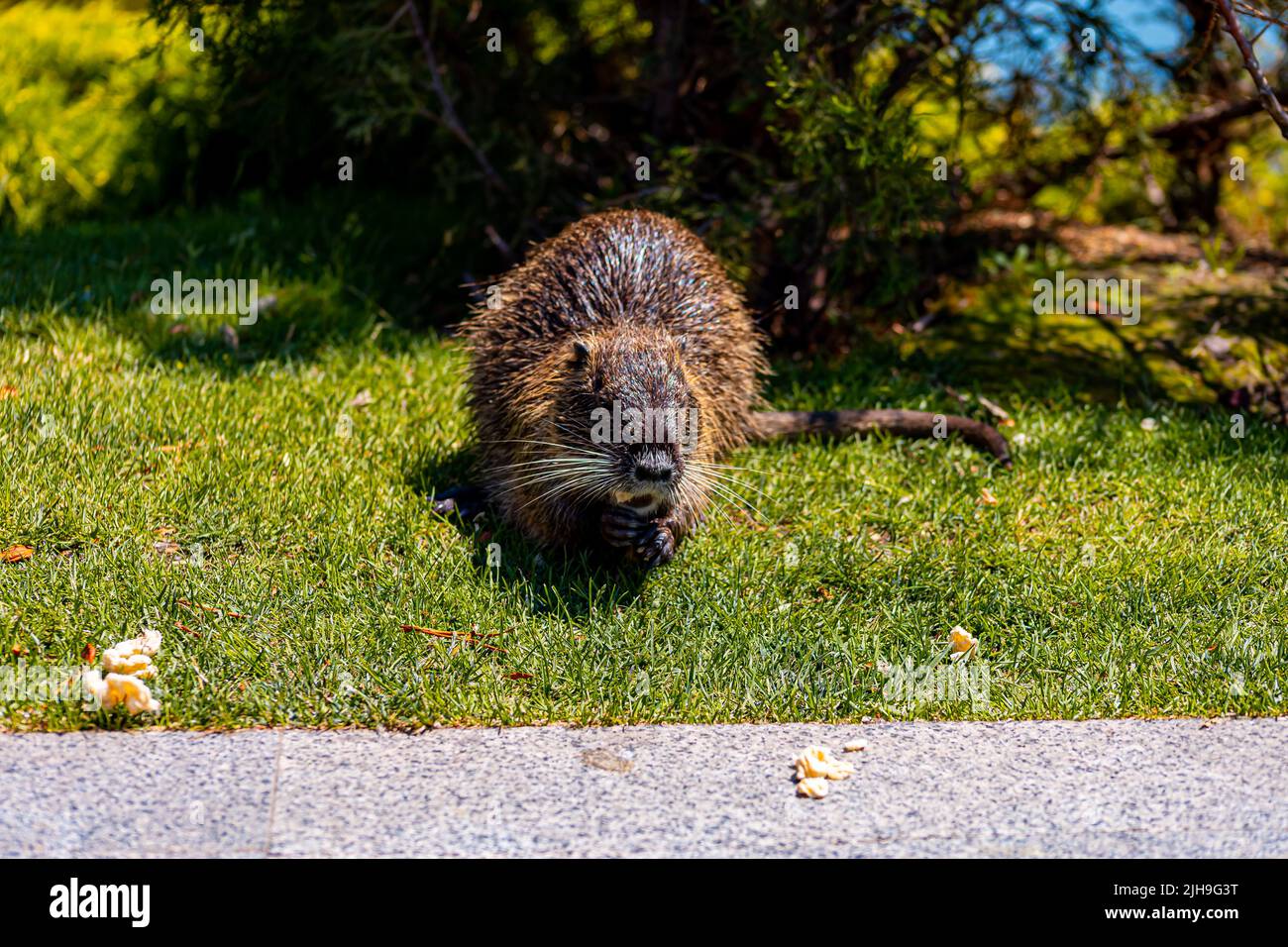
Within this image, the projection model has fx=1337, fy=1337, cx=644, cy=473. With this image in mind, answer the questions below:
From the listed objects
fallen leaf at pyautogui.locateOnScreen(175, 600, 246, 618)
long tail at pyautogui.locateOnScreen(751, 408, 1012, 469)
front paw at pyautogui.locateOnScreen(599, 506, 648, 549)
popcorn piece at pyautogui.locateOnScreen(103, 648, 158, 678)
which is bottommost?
popcorn piece at pyautogui.locateOnScreen(103, 648, 158, 678)

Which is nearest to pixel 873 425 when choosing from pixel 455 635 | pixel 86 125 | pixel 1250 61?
pixel 1250 61

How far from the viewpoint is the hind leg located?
5.18 metres

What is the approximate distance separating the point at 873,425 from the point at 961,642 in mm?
1728

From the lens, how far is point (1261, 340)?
6926mm

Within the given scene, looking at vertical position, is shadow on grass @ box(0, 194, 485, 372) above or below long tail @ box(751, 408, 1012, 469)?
above

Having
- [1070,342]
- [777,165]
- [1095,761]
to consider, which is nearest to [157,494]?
[1095,761]

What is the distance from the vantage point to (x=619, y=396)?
4523 mm

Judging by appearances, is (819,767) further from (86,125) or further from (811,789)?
(86,125)

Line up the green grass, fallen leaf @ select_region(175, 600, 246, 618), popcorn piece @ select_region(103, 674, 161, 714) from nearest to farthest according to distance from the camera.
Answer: popcorn piece @ select_region(103, 674, 161, 714) → the green grass → fallen leaf @ select_region(175, 600, 246, 618)

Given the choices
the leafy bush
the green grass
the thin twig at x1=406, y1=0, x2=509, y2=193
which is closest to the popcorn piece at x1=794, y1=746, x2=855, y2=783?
the green grass

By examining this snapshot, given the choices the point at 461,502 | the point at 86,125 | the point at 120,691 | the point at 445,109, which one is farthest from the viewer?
the point at 86,125

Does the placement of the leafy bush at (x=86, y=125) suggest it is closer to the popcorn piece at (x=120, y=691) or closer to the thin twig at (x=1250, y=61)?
the popcorn piece at (x=120, y=691)

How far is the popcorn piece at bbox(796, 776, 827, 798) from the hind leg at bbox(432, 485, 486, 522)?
2.05 metres

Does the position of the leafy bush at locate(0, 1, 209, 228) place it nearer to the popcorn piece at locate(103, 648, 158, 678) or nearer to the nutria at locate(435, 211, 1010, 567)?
the nutria at locate(435, 211, 1010, 567)
